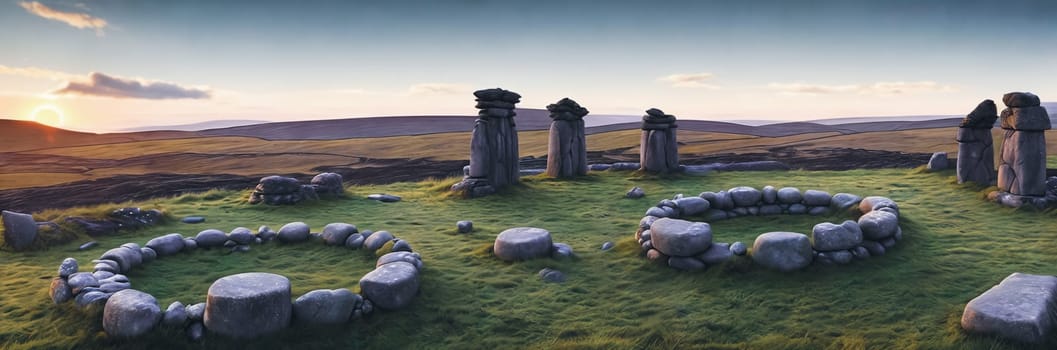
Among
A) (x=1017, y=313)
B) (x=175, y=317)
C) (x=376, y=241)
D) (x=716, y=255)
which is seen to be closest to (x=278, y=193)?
(x=376, y=241)

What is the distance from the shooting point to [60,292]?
7.97 metres

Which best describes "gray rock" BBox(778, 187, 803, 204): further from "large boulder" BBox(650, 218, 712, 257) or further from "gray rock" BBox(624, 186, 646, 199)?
"gray rock" BBox(624, 186, 646, 199)

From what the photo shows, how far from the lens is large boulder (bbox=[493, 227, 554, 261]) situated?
1002cm

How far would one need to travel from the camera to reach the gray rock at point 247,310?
6891 mm

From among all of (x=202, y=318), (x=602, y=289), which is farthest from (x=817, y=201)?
(x=202, y=318)

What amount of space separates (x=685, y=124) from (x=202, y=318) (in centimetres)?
7350

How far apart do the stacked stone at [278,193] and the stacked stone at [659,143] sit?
11218 millimetres

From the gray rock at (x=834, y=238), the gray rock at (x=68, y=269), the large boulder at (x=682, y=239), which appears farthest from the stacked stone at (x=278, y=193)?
the gray rock at (x=834, y=238)

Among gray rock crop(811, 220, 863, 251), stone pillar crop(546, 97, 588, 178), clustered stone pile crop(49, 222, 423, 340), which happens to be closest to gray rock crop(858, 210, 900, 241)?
gray rock crop(811, 220, 863, 251)

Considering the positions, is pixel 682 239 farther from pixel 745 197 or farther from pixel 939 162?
pixel 939 162

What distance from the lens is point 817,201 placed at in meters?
13.0

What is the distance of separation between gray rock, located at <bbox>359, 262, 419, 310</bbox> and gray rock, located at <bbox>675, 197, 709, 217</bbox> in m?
6.45

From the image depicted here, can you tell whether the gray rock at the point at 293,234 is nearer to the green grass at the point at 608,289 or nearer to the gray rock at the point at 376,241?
the green grass at the point at 608,289

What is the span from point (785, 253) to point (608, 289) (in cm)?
253
